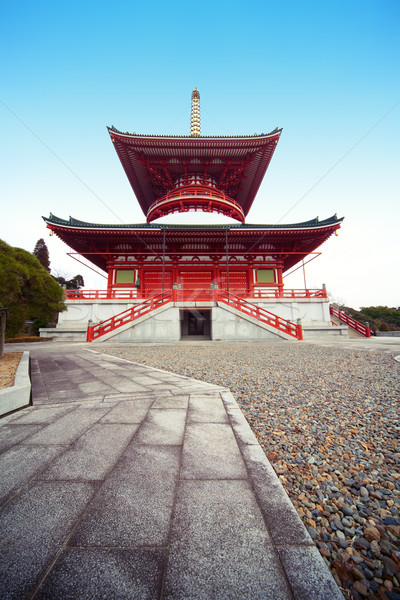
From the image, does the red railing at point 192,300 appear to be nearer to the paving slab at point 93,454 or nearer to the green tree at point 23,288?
the green tree at point 23,288

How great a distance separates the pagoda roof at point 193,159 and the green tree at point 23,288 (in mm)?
14281

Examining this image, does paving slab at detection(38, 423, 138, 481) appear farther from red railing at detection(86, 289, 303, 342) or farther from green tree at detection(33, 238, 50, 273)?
green tree at detection(33, 238, 50, 273)

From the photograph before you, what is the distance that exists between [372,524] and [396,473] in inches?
22.5

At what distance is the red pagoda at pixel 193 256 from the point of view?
1124 cm

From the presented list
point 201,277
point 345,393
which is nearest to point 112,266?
point 201,277

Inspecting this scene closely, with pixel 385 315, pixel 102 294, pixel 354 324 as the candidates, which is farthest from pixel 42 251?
pixel 385 315

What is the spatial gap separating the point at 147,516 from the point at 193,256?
1513cm

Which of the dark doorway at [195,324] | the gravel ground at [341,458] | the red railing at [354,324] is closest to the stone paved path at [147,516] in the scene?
the gravel ground at [341,458]

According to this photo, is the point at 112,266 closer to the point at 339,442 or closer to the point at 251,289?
the point at 251,289

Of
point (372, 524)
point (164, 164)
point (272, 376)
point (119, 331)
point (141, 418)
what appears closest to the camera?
point (372, 524)

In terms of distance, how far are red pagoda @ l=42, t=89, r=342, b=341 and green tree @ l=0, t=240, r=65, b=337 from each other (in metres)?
5.23

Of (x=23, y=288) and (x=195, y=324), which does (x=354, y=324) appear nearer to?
(x=195, y=324)

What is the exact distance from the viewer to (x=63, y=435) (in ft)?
5.81

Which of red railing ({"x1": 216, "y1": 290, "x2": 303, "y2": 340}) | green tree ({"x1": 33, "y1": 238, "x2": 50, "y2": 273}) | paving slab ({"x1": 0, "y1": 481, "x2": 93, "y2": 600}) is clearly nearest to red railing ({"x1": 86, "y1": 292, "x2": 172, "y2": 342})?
red railing ({"x1": 216, "y1": 290, "x2": 303, "y2": 340})
